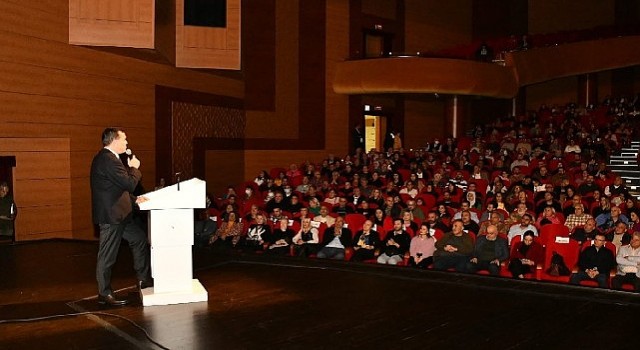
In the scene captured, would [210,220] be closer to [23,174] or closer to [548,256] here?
[23,174]

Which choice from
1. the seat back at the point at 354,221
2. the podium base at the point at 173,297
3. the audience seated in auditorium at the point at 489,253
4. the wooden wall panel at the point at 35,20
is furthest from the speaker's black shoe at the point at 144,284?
the wooden wall panel at the point at 35,20

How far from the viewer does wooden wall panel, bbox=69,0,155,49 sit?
23.8ft

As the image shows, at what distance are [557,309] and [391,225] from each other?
8.72 feet

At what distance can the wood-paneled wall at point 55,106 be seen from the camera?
657 centimetres

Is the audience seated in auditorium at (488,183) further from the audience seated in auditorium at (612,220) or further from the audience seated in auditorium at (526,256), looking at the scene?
the audience seated in auditorium at (526,256)

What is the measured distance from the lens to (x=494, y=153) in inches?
399

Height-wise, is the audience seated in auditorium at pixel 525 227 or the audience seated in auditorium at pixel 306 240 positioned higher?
the audience seated in auditorium at pixel 525 227

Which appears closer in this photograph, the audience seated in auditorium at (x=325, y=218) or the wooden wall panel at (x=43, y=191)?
the audience seated in auditorium at (x=325, y=218)

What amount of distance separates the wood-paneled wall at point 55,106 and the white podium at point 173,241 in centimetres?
372

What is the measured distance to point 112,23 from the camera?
7363mm

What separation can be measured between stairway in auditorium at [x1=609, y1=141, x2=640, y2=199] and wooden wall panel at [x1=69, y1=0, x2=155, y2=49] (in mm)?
6241

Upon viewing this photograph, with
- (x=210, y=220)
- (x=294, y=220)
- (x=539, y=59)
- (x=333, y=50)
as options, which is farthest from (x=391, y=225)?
(x=539, y=59)

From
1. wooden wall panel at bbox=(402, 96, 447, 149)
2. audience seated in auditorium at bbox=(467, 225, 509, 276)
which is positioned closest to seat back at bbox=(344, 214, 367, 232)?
audience seated in auditorium at bbox=(467, 225, 509, 276)

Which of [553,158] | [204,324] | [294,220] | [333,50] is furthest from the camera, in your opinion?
[333,50]
